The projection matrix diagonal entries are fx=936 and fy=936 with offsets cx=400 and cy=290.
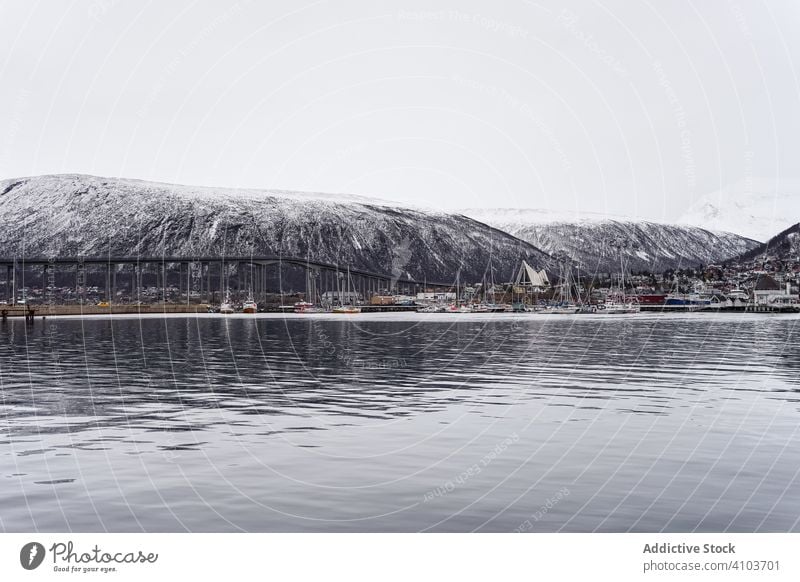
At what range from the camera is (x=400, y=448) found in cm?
3012

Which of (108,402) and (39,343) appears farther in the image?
(39,343)

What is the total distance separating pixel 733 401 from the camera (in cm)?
4347

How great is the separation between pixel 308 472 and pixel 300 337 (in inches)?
3480

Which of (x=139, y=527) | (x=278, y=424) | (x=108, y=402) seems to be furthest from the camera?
(x=108, y=402)

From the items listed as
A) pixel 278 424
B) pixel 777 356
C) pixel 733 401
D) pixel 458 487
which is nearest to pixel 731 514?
pixel 458 487

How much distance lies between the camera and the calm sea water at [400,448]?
2138 centimetres

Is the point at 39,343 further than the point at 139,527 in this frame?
Yes

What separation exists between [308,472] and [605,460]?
8.99 m

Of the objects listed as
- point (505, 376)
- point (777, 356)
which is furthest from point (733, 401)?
point (777, 356)

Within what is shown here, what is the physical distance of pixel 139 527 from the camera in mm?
20125

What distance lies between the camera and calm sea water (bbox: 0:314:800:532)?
842 inches

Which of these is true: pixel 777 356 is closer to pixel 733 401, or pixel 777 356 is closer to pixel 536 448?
pixel 733 401

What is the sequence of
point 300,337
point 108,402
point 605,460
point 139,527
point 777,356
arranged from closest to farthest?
point 139,527 → point 605,460 → point 108,402 → point 777,356 → point 300,337

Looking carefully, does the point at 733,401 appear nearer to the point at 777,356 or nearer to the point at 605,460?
the point at 605,460
